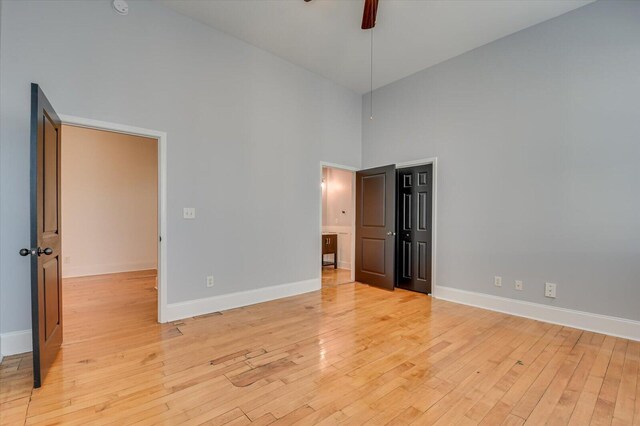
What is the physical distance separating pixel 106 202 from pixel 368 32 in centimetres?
562

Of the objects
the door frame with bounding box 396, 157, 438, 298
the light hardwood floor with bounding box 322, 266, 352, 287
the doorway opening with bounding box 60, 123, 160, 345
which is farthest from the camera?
the light hardwood floor with bounding box 322, 266, 352, 287

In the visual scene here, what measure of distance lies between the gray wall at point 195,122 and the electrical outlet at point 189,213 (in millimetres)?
47

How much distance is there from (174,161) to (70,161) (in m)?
3.68

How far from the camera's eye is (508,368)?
2.30 meters

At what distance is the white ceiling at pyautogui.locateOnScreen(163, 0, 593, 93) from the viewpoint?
313 cm

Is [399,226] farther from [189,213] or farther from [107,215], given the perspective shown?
[107,215]

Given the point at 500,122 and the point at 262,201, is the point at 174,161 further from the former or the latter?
the point at 500,122

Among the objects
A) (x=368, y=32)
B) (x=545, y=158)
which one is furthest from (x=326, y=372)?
(x=368, y=32)

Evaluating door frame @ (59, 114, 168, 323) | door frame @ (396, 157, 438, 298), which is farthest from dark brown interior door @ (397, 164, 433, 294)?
door frame @ (59, 114, 168, 323)

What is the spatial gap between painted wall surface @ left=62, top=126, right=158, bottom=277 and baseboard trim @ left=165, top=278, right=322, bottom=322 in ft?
11.5

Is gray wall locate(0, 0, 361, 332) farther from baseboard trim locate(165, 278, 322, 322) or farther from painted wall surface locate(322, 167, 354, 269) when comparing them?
painted wall surface locate(322, 167, 354, 269)

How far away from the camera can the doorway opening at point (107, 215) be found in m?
5.02

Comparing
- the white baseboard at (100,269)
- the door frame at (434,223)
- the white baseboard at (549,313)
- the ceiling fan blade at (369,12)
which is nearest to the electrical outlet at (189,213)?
the ceiling fan blade at (369,12)

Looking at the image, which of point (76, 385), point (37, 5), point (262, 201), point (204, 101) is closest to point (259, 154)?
point (262, 201)
